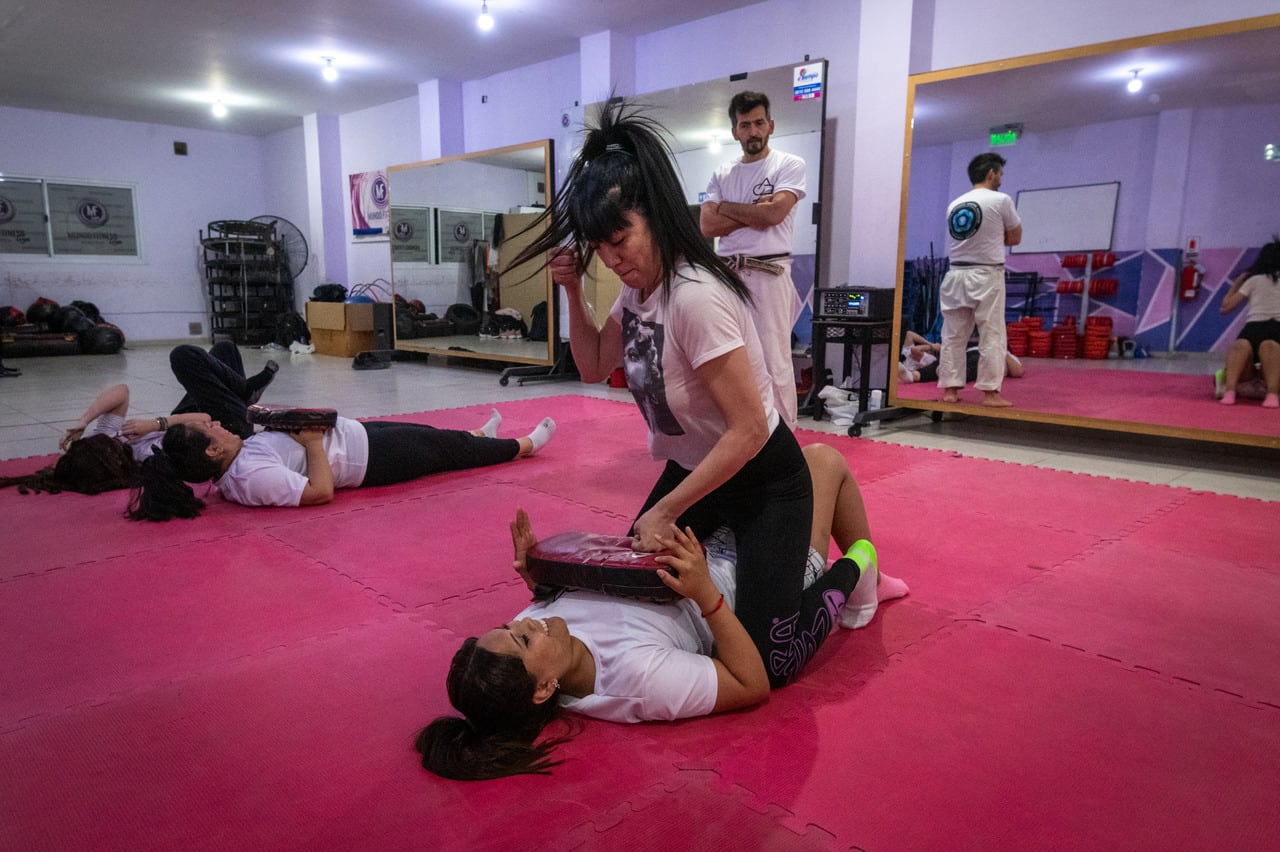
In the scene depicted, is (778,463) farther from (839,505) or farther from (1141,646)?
(1141,646)

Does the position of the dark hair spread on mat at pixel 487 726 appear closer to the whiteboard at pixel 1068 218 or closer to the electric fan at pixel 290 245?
the whiteboard at pixel 1068 218

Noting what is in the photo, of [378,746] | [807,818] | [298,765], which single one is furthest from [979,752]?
[298,765]

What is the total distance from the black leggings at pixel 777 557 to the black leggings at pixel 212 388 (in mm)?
2839

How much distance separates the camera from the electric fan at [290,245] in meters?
12.9

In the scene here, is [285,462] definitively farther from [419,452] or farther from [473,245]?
[473,245]

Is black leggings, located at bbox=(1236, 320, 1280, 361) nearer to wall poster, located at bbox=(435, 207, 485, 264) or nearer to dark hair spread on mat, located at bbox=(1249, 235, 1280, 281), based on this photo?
dark hair spread on mat, located at bbox=(1249, 235, 1280, 281)

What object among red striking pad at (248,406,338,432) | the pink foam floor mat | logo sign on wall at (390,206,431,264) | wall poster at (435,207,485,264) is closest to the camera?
the pink foam floor mat

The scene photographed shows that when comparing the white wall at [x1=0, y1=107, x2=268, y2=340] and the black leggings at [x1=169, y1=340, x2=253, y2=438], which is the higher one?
the white wall at [x1=0, y1=107, x2=268, y2=340]

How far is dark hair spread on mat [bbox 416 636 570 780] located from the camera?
62.0 inches

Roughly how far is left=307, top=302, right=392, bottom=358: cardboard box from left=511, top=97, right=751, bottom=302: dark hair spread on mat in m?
9.29

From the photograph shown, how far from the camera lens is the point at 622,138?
171 cm

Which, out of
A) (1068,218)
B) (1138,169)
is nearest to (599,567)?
(1068,218)

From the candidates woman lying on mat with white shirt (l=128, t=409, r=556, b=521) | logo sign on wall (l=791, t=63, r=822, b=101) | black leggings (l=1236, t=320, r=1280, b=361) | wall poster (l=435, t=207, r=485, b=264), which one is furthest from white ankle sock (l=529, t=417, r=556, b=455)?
wall poster (l=435, t=207, r=485, b=264)

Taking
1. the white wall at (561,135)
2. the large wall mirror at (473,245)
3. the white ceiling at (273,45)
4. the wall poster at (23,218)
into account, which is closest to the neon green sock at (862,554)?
Result: the white wall at (561,135)
